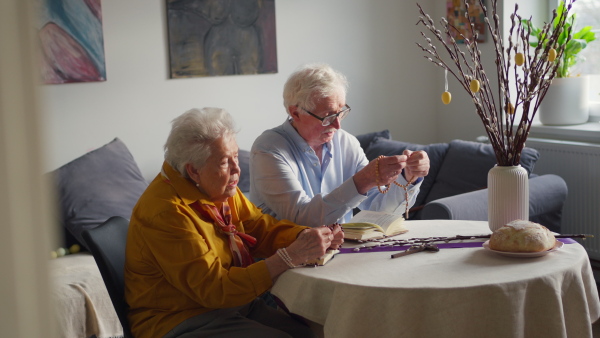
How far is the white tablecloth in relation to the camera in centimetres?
168

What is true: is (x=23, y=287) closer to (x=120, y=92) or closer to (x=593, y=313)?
(x=593, y=313)

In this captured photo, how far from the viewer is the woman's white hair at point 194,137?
200cm

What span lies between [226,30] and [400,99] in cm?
148

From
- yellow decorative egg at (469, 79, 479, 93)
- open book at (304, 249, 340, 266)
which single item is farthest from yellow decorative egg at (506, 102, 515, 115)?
open book at (304, 249, 340, 266)

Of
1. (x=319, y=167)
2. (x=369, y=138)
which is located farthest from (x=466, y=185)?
(x=319, y=167)

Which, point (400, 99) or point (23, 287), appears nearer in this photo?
point (23, 287)

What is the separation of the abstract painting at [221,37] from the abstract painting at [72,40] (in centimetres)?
44

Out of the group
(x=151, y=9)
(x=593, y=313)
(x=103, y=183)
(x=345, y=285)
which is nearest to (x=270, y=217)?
(x=345, y=285)

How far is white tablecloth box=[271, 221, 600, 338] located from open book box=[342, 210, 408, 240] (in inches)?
10.2

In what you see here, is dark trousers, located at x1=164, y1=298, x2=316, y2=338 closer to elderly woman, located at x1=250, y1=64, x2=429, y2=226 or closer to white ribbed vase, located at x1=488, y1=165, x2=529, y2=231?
elderly woman, located at x1=250, y1=64, x2=429, y2=226

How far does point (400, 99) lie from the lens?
4945 mm

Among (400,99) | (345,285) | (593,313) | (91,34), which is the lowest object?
(593,313)

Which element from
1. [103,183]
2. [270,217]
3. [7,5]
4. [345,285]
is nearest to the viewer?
[7,5]

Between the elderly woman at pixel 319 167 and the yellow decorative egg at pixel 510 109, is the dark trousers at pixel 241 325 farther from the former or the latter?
the yellow decorative egg at pixel 510 109
